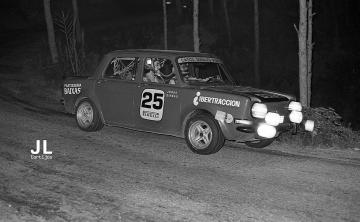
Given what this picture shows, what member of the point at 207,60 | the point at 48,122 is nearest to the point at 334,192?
the point at 207,60

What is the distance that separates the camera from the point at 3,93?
48.5 ft

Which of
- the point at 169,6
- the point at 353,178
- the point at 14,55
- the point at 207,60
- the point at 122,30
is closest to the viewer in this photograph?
the point at 353,178

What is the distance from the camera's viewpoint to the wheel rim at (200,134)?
297 inches

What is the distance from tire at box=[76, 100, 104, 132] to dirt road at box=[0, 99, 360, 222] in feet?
1.71

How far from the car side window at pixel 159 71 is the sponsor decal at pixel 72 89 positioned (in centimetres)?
183

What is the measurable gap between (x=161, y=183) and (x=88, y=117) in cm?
396

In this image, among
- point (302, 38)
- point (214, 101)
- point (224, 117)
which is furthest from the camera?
point (302, 38)

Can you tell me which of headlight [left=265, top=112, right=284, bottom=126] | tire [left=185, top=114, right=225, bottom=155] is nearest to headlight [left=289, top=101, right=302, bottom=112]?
headlight [left=265, top=112, right=284, bottom=126]

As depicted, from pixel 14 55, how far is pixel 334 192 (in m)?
24.2

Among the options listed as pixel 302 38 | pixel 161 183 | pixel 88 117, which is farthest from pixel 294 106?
pixel 88 117

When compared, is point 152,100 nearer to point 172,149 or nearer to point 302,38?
point 172,149

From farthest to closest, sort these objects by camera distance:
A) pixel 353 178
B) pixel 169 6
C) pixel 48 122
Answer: pixel 169 6 < pixel 48 122 < pixel 353 178

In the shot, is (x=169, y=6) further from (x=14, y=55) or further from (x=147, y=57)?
(x=147, y=57)

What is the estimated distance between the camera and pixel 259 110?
7211 mm
